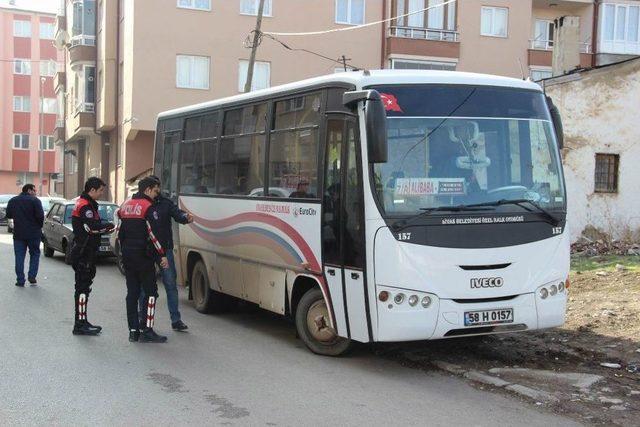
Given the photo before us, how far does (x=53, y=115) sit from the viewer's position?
2438 inches

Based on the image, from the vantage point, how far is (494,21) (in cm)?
3206

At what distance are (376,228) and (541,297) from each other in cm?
188

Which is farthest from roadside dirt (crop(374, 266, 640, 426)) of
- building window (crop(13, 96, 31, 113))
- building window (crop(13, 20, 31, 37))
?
building window (crop(13, 20, 31, 37))

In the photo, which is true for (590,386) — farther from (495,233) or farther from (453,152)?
(453,152)

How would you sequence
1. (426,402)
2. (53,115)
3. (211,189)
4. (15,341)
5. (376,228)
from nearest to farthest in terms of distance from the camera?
(426,402) < (376,228) < (15,341) < (211,189) < (53,115)

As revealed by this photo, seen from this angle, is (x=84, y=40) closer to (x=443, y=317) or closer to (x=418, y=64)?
(x=418, y=64)

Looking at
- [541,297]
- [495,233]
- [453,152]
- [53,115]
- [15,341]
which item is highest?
[53,115]

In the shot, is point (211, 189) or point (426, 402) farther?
point (211, 189)

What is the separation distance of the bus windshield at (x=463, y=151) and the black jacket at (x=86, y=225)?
3792 millimetres

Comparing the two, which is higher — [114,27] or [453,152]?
[114,27]

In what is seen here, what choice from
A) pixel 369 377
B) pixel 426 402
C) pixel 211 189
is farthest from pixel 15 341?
pixel 426 402

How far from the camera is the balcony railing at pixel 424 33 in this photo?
30.8 m

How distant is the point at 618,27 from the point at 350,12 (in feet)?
46.8

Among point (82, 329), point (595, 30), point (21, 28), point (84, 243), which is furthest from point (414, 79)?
point (21, 28)
